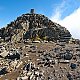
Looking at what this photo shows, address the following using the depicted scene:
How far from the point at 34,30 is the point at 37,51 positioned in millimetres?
27562

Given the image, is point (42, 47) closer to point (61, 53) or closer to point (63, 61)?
point (61, 53)

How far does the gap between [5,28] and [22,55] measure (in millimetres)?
41012

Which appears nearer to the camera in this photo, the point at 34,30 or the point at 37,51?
the point at 37,51

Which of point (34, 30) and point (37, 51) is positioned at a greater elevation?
point (34, 30)

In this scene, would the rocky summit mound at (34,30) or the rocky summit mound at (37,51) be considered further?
the rocky summit mound at (34,30)

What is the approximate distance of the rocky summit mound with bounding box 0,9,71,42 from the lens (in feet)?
387

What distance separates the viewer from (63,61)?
81.9m

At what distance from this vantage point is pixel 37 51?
94.2m

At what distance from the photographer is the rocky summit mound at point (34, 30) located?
387 ft

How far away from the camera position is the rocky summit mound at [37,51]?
74.3m

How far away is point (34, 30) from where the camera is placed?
120 m

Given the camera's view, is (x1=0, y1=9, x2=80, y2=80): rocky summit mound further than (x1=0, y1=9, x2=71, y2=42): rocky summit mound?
No

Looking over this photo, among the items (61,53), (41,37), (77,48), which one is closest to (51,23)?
(41,37)

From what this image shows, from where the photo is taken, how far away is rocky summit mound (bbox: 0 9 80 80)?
74.3 metres
